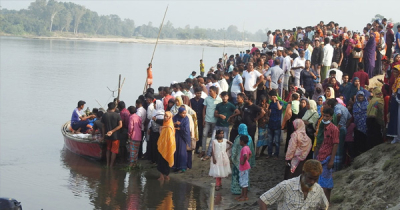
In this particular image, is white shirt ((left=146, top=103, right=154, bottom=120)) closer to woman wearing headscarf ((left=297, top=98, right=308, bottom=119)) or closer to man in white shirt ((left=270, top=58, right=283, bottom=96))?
man in white shirt ((left=270, top=58, right=283, bottom=96))

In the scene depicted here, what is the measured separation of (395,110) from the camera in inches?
394

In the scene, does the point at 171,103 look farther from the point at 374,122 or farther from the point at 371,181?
the point at 371,181

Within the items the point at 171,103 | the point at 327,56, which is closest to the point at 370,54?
the point at 327,56

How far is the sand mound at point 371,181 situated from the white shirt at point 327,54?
6626mm

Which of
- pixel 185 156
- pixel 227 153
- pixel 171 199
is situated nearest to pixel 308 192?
pixel 227 153

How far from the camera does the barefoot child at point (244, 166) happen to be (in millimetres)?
10646

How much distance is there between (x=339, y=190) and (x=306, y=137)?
1085mm

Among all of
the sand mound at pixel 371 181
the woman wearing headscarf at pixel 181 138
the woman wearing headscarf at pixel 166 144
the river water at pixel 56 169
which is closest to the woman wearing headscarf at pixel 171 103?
the woman wearing headscarf at pixel 181 138

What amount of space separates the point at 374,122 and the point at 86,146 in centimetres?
786

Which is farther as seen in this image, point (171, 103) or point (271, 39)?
point (271, 39)

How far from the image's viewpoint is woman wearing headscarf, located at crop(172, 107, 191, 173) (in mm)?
Result: 12805

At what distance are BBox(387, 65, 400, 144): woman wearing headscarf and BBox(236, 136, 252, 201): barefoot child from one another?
245 centimetres

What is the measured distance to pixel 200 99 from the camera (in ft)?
45.6

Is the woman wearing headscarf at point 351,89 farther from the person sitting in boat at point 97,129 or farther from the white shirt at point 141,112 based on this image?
the person sitting in boat at point 97,129
